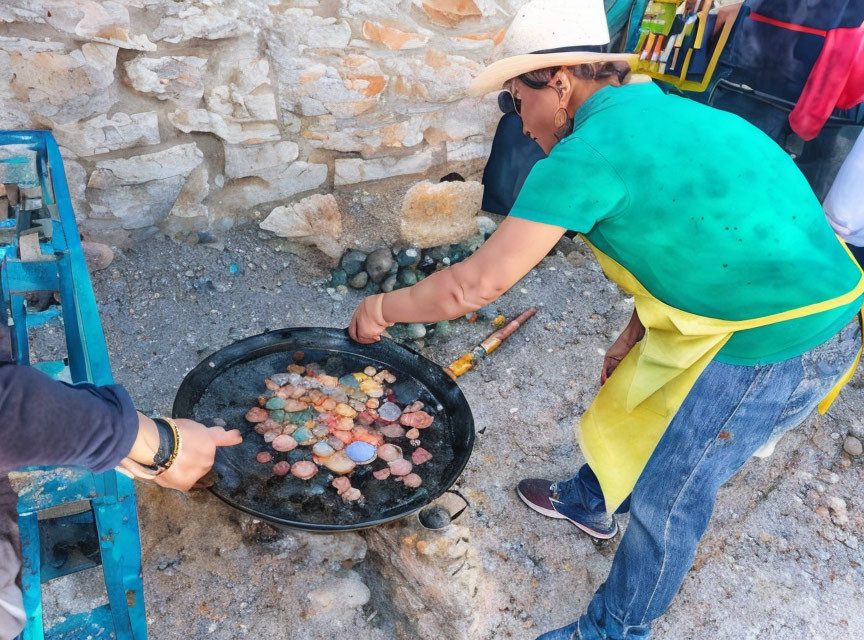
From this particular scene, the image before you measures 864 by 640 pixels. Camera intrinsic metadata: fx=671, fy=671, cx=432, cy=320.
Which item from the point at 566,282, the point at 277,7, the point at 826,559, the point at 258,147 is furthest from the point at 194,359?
the point at 826,559

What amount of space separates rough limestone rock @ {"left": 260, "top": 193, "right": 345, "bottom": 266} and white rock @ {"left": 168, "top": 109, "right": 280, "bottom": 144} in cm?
36

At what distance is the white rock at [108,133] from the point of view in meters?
2.66

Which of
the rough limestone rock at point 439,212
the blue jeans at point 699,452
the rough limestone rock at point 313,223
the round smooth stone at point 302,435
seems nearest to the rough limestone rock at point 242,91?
the rough limestone rock at point 313,223

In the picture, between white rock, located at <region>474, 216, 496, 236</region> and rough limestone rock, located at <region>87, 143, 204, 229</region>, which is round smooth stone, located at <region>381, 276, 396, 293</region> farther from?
rough limestone rock, located at <region>87, 143, 204, 229</region>

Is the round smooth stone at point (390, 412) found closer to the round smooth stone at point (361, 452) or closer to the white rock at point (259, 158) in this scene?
the round smooth stone at point (361, 452)

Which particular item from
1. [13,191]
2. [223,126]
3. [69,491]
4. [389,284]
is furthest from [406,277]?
[69,491]

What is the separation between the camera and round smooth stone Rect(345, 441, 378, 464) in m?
2.13

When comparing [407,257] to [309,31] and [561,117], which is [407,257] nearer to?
[309,31]

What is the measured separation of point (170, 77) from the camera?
2.74 m

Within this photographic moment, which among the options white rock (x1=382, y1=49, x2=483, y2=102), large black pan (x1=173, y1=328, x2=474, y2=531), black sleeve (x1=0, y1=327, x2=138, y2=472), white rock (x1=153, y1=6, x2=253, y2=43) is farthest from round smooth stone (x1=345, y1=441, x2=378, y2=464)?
white rock (x1=382, y1=49, x2=483, y2=102)

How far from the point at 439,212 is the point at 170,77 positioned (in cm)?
149

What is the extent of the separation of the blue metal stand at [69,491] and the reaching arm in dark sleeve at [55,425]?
137mm

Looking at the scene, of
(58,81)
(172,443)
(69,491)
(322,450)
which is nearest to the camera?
(69,491)

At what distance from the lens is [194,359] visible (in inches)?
112
